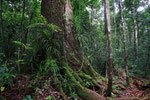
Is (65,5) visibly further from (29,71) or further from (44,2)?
(29,71)

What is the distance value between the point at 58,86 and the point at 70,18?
2435 mm

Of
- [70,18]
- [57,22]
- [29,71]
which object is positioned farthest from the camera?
[70,18]

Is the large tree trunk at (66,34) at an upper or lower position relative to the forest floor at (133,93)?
upper

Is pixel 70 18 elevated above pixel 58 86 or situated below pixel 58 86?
above

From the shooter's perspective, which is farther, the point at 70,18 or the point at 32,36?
the point at 70,18

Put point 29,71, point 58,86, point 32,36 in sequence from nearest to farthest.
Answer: point 58,86 < point 29,71 < point 32,36

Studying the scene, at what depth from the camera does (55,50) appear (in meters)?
2.98

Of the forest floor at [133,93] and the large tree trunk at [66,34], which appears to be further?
the large tree trunk at [66,34]

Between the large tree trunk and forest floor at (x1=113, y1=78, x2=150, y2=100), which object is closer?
forest floor at (x1=113, y1=78, x2=150, y2=100)

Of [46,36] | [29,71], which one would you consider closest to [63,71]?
[29,71]

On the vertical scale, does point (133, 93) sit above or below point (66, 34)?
below

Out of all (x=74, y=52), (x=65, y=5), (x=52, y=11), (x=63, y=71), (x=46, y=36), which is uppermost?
(x=65, y=5)

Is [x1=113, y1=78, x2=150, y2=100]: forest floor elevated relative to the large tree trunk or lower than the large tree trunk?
lower

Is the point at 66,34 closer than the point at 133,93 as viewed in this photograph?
Yes
